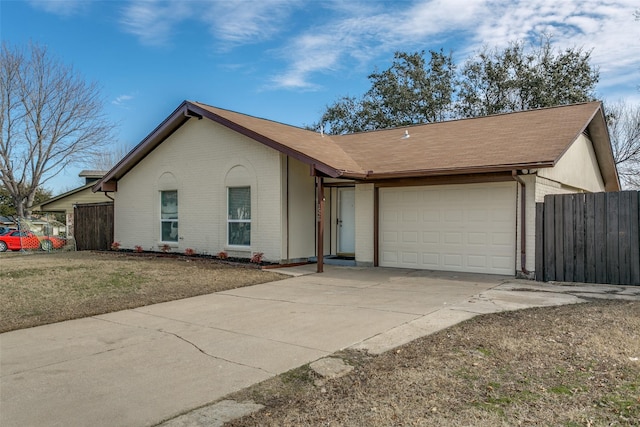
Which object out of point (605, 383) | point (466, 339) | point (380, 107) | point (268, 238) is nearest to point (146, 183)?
point (268, 238)

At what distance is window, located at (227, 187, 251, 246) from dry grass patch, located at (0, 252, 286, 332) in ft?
3.47

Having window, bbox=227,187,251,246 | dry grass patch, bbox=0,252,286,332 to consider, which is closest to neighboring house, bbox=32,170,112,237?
dry grass patch, bbox=0,252,286,332

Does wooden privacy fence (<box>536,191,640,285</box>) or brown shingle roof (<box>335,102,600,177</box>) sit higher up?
brown shingle roof (<box>335,102,600,177</box>)

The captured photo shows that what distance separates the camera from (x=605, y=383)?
4262 millimetres

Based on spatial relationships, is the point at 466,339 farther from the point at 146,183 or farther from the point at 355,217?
the point at 146,183

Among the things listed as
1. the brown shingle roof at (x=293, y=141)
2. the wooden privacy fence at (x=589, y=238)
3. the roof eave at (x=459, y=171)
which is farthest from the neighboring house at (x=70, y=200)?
the wooden privacy fence at (x=589, y=238)

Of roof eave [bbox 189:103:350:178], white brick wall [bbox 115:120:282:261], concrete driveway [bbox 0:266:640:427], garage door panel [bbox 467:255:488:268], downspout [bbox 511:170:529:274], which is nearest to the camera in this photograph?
concrete driveway [bbox 0:266:640:427]

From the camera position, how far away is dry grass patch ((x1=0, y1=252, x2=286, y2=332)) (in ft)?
25.8

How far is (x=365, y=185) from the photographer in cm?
1349

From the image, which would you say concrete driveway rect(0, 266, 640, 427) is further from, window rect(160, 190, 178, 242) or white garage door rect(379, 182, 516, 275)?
window rect(160, 190, 178, 242)

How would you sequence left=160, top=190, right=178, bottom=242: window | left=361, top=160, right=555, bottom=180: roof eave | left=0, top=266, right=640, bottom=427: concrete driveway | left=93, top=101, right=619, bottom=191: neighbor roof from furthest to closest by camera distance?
left=160, top=190, right=178, bottom=242: window
left=93, top=101, right=619, bottom=191: neighbor roof
left=361, top=160, right=555, bottom=180: roof eave
left=0, top=266, right=640, bottom=427: concrete driveway

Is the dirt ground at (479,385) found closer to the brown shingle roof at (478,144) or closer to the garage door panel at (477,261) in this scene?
the garage door panel at (477,261)

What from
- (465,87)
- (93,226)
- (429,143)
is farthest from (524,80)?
(93,226)

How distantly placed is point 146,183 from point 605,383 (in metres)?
15.8
